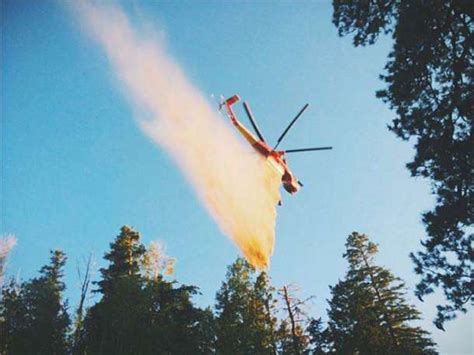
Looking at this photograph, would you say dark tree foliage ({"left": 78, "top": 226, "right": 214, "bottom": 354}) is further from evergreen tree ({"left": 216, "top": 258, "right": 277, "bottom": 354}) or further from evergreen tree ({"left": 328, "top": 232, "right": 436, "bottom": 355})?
evergreen tree ({"left": 328, "top": 232, "right": 436, "bottom": 355})

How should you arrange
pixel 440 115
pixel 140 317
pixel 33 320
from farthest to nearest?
1. pixel 33 320
2. pixel 140 317
3. pixel 440 115

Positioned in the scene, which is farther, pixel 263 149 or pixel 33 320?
pixel 33 320

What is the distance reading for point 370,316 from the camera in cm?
2752

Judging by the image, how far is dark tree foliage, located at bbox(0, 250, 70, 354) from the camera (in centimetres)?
2650

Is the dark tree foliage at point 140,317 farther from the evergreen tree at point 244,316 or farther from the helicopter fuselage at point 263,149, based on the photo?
the helicopter fuselage at point 263,149

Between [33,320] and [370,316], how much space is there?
2656 centimetres

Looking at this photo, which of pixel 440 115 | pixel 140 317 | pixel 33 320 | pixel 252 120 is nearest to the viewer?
pixel 440 115

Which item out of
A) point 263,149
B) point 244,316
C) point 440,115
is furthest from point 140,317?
point 440,115

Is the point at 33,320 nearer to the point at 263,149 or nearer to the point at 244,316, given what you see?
the point at 244,316

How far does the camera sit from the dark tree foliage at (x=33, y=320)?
86.9 feet

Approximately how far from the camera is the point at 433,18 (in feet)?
34.9

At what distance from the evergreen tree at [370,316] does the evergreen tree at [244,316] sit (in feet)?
18.0

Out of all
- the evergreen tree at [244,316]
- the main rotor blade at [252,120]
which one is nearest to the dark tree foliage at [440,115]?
the main rotor blade at [252,120]

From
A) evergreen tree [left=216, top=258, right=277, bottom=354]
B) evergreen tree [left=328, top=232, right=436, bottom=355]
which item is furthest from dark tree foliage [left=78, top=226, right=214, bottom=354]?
evergreen tree [left=328, top=232, right=436, bottom=355]
